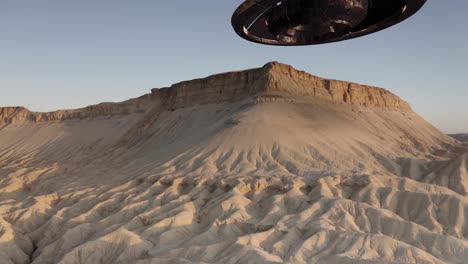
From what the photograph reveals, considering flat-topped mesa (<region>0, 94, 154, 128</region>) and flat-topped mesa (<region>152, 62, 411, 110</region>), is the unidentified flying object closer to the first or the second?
flat-topped mesa (<region>152, 62, 411, 110</region>)

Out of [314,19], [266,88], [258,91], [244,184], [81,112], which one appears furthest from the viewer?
[81,112]

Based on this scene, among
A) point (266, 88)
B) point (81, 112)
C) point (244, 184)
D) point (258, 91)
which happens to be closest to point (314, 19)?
point (244, 184)

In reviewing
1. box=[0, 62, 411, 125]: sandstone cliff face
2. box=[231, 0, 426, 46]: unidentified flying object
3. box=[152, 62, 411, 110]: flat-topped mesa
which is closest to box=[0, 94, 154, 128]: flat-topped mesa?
box=[0, 62, 411, 125]: sandstone cliff face

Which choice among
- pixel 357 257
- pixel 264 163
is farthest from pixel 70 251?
pixel 264 163

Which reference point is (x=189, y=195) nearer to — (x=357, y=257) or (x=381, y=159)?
(x=357, y=257)

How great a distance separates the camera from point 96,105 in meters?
62.3

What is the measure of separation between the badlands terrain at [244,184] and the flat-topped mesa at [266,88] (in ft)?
0.54

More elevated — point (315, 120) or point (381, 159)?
point (315, 120)

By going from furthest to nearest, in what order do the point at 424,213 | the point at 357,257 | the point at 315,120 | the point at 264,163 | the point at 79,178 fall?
the point at 315,120 → the point at 79,178 → the point at 264,163 → the point at 424,213 → the point at 357,257

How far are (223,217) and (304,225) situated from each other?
15.2ft

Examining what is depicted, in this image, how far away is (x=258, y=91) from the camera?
43625 millimetres

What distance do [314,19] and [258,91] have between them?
22.3 metres

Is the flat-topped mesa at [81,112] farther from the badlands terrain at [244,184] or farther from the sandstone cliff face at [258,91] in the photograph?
the badlands terrain at [244,184]

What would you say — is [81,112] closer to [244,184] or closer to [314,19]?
[244,184]
